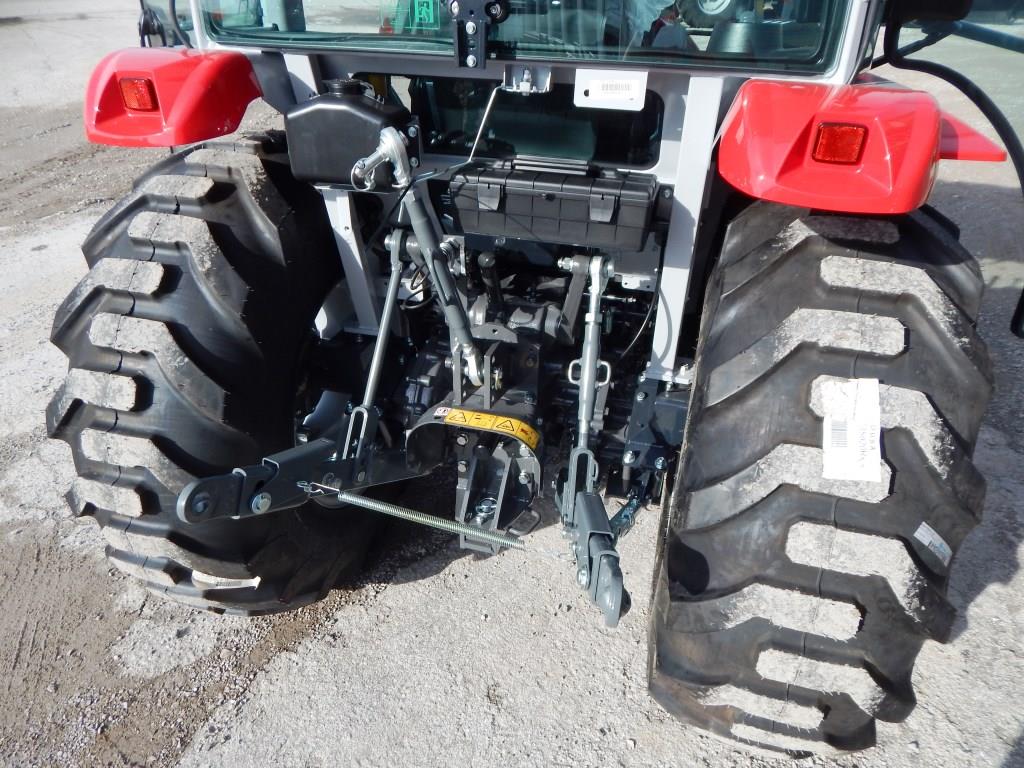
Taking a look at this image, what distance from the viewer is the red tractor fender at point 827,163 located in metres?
1.35

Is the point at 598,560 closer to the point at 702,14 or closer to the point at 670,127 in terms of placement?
the point at 670,127

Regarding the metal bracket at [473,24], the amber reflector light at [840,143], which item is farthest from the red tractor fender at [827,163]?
the metal bracket at [473,24]

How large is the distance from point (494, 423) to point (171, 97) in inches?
46.0

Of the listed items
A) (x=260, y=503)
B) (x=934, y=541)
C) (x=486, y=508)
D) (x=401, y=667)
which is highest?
(x=934, y=541)

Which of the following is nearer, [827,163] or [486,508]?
[827,163]

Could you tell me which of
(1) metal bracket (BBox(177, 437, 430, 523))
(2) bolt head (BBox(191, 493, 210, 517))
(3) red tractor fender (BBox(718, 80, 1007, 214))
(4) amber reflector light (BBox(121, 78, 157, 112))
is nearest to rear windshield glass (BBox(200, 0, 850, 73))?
(3) red tractor fender (BBox(718, 80, 1007, 214))

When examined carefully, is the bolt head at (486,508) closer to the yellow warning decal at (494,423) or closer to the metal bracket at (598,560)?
the yellow warning decal at (494,423)

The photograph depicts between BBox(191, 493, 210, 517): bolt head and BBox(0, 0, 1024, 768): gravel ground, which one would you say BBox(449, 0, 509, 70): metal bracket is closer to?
BBox(191, 493, 210, 517): bolt head

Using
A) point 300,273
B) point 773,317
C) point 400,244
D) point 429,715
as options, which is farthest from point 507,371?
point 429,715

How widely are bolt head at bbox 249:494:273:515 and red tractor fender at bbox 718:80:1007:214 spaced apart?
49.3 inches

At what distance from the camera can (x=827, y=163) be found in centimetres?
141

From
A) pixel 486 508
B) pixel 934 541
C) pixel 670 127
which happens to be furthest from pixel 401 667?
pixel 670 127

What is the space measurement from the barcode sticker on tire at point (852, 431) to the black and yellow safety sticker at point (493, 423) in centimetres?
81

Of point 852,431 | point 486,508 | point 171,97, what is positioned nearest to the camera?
point 852,431
